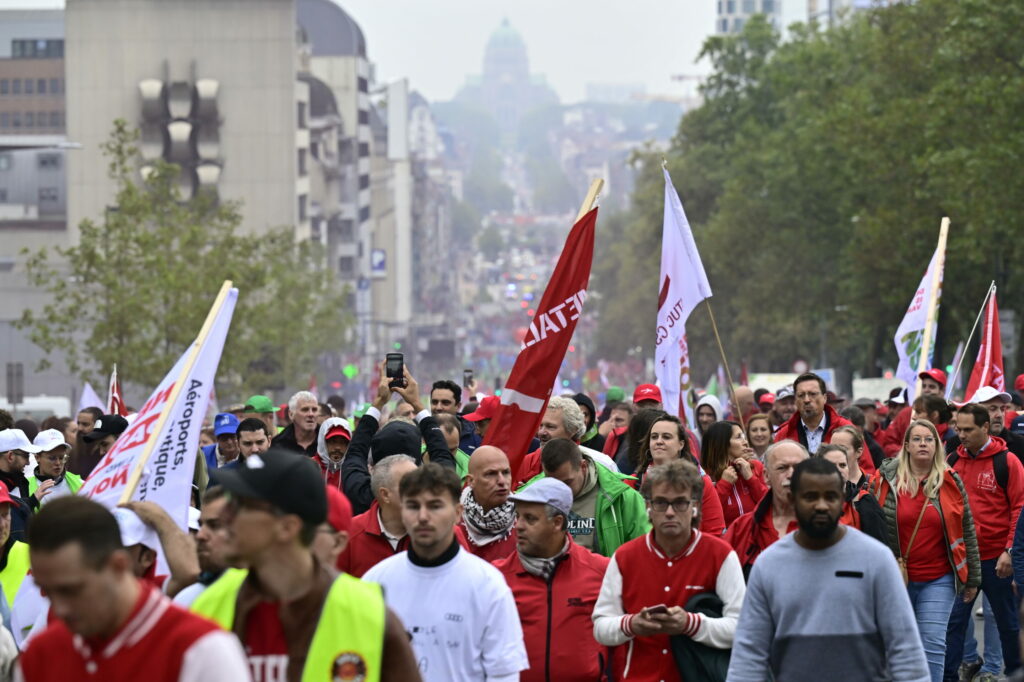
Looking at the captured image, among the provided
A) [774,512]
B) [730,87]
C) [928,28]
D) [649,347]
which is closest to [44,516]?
[774,512]

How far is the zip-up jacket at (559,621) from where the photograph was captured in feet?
25.4

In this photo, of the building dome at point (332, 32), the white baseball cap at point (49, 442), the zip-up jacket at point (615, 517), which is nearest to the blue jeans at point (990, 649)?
the zip-up jacket at point (615, 517)

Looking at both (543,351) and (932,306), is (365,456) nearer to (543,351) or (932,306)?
(543,351)

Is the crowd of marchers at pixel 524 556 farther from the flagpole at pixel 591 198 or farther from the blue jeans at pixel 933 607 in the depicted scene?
the flagpole at pixel 591 198

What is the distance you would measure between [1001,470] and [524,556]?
212 inches

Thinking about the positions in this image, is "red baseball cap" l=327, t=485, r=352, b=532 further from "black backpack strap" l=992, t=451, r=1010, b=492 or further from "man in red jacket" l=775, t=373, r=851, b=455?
"black backpack strap" l=992, t=451, r=1010, b=492

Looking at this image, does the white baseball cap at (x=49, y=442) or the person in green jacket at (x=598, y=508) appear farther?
Answer: the white baseball cap at (x=49, y=442)

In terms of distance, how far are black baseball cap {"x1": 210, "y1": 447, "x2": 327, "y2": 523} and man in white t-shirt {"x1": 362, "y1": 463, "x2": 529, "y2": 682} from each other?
1729 millimetres

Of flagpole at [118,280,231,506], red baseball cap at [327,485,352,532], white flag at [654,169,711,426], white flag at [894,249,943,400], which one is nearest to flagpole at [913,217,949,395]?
white flag at [894,249,943,400]

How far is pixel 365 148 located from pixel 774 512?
11562 cm

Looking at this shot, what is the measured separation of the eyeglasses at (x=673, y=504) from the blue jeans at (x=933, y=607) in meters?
3.71

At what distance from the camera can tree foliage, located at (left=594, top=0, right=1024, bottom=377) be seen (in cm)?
3538

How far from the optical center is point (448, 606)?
641cm

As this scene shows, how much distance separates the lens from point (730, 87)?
219 feet
